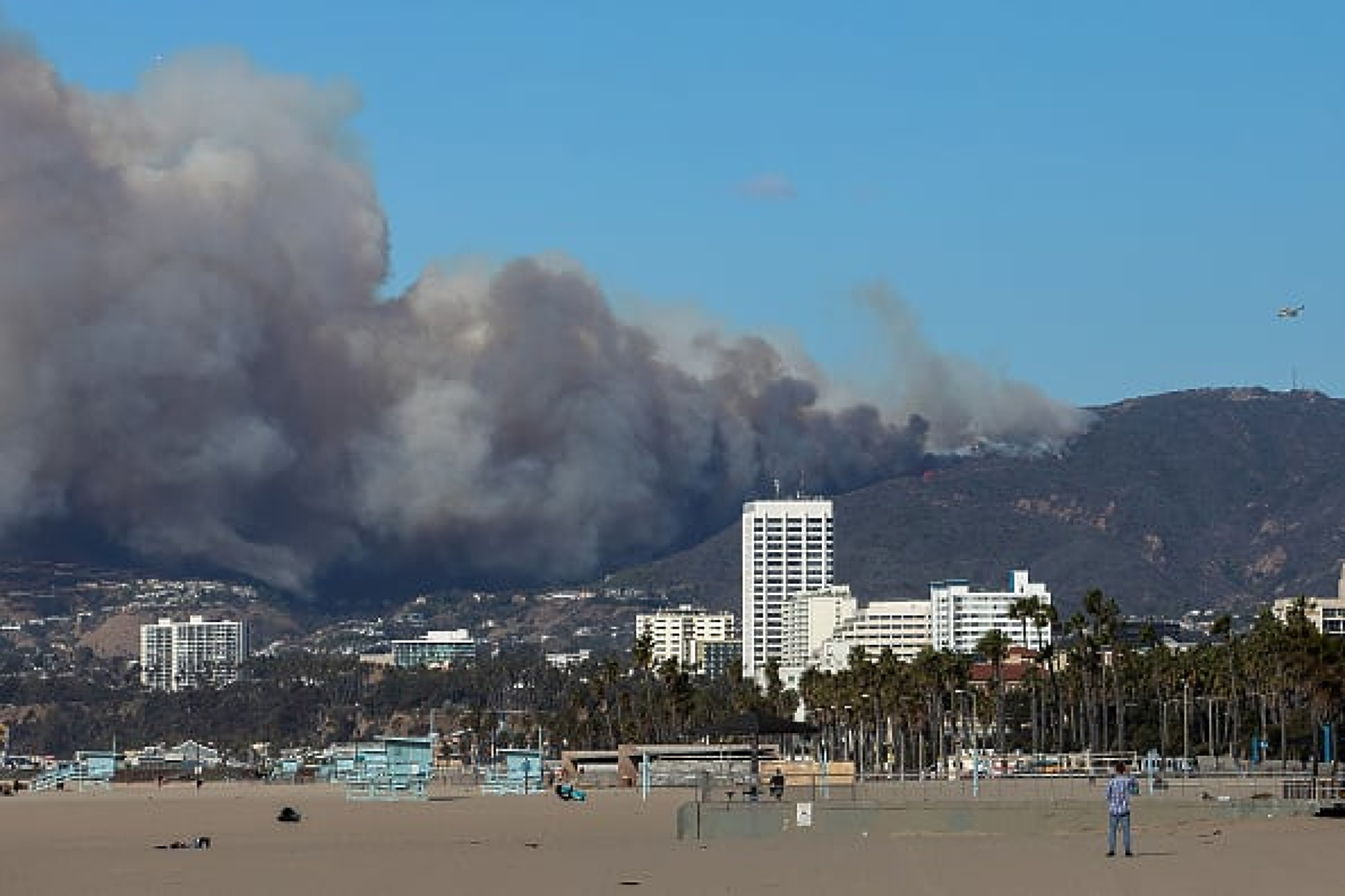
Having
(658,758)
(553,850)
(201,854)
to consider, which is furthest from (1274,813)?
(658,758)

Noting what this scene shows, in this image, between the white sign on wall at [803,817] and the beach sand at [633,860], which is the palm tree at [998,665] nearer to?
the beach sand at [633,860]

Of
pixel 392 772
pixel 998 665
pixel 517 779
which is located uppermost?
pixel 998 665

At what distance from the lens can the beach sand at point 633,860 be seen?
1335 inches

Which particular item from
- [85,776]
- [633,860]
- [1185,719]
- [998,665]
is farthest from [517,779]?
[633,860]

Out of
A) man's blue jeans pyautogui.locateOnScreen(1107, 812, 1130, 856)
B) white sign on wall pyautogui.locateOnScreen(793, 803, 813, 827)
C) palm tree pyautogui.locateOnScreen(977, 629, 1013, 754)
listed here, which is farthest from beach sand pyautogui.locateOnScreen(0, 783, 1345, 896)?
palm tree pyautogui.locateOnScreen(977, 629, 1013, 754)

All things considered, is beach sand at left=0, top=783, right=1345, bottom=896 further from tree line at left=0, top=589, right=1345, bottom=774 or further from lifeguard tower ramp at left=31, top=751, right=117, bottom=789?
lifeguard tower ramp at left=31, top=751, right=117, bottom=789

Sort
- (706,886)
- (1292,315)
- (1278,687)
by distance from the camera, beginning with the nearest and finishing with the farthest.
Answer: (706,886), (1278,687), (1292,315)

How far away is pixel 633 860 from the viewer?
40.7 metres

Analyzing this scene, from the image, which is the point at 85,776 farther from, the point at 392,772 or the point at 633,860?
the point at 633,860

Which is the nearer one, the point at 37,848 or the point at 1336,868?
the point at 1336,868

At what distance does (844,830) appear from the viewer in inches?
1971

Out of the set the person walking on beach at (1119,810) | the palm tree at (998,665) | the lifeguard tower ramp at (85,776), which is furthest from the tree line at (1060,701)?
the person walking on beach at (1119,810)

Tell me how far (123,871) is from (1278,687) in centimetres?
9787

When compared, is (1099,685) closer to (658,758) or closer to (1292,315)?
(1292,315)
